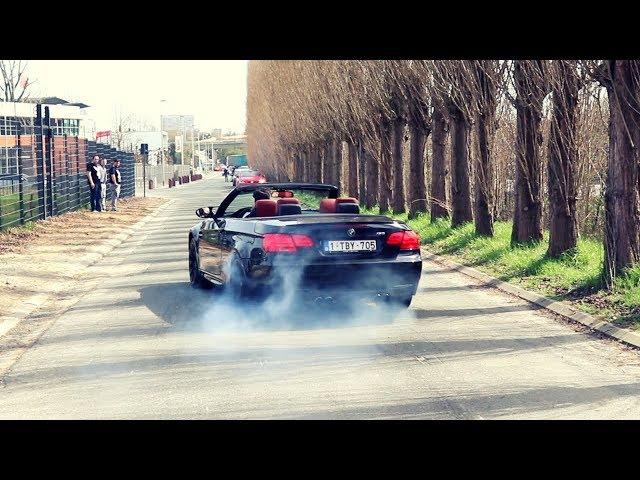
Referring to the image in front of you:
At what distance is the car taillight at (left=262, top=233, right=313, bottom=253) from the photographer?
10773 millimetres

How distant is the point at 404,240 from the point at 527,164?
747cm

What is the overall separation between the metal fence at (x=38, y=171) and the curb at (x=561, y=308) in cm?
1187

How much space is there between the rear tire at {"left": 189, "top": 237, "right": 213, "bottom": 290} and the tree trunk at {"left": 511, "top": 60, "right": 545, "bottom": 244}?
604cm

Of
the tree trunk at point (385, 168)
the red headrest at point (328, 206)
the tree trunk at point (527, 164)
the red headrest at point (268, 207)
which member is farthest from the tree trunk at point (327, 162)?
the red headrest at point (268, 207)

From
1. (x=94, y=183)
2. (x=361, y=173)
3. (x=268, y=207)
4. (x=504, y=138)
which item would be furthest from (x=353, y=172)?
(x=268, y=207)

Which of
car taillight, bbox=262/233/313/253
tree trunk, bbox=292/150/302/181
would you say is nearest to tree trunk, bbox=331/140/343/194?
tree trunk, bbox=292/150/302/181

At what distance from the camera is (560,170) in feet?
52.8

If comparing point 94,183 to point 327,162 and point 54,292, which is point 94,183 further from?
point 54,292

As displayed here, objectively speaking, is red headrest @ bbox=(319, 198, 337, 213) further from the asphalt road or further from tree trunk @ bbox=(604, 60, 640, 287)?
tree trunk @ bbox=(604, 60, 640, 287)

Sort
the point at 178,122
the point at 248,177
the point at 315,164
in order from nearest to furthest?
1. the point at 315,164
2. the point at 248,177
3. the point at 178,122

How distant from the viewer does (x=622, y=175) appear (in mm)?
12992
